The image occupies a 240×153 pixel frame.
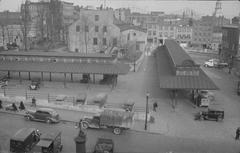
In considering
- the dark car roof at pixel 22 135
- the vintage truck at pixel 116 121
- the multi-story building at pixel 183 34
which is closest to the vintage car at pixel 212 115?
the vintage truck at pixel 116 121

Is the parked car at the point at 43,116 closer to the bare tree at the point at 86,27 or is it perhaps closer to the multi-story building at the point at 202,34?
the bare tree at the point at 86,27

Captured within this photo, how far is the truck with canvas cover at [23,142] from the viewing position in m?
21.5

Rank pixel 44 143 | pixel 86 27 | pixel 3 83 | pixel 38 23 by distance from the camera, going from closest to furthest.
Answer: pixel 44 143
pixel 3 83
pixel 86 27
pixel 38 23

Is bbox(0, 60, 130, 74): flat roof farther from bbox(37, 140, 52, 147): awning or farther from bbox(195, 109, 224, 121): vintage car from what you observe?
bbox(37, 140, 52, 147): awning

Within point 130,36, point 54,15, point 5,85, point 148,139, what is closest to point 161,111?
point 148,139

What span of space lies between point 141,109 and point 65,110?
9134mm

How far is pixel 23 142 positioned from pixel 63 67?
2235 centimetres

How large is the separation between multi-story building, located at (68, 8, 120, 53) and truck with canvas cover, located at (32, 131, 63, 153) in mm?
47426

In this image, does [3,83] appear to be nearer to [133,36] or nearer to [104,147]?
[104,147]

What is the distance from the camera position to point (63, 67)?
42688 millimetres

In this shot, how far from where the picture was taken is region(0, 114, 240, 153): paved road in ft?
75.7

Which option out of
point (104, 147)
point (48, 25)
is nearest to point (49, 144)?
point (104, 147)

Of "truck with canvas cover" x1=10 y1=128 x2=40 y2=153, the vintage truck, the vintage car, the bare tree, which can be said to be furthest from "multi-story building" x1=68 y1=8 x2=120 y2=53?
"truck with canvas cover" x1=10 y1=128 x2=40 y2=153

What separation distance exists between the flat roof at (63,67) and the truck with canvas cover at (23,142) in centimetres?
1923
